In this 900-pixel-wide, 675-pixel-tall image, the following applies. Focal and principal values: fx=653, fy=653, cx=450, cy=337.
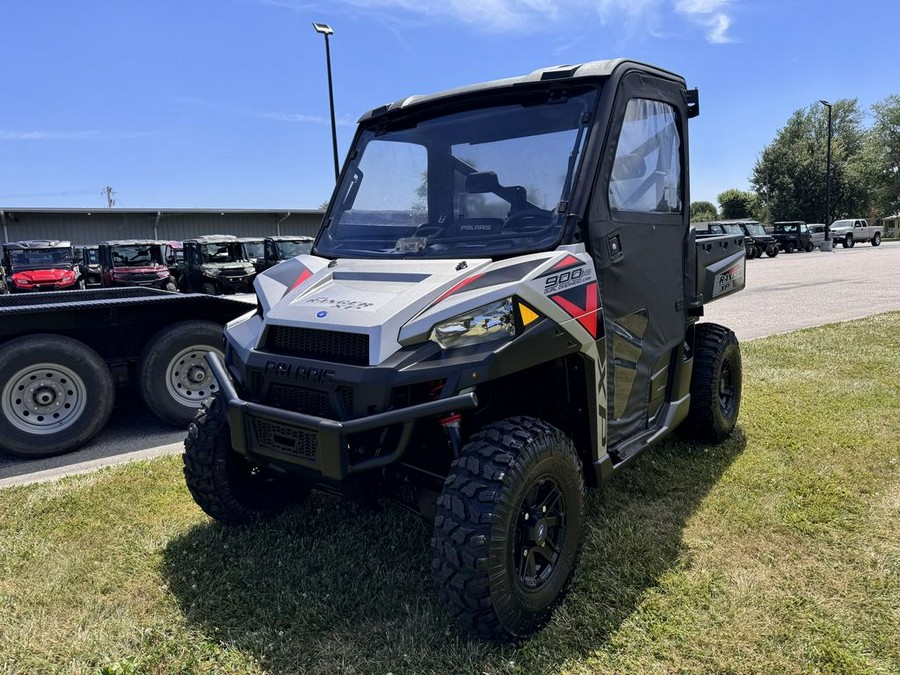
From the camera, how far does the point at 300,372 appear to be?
2709 millimetres

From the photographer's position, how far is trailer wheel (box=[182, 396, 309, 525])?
11.1 ft

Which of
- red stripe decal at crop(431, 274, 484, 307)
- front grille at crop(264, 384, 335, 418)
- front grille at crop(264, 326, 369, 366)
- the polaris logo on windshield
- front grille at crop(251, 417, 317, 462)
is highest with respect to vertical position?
red stripe decal at crop(431, 274, 484, 307)

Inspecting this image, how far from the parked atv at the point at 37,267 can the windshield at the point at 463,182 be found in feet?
59.2

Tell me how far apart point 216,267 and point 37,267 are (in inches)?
192

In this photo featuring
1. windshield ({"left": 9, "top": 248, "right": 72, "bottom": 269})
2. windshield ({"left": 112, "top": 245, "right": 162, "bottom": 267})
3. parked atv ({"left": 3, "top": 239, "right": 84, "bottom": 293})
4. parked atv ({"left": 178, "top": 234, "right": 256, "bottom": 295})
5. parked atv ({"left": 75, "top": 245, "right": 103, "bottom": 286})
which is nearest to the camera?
parked atv ({"left": 3, "top": 239, "right": 84, "bottom": 293})

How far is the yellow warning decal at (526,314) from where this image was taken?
105 inches

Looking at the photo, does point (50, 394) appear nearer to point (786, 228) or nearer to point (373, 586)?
point (373, 586)

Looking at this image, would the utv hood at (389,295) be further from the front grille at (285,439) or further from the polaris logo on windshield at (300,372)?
the front grille at (285,439)

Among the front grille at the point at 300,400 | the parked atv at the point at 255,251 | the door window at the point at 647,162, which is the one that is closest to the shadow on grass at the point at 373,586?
the front grille at the point at 300,400

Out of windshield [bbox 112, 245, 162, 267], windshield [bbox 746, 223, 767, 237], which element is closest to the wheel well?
windshield [bbox 112, 245, 162, 267]

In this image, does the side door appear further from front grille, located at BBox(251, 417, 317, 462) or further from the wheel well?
front grille, located at BBox(251, 417, 317, 462)

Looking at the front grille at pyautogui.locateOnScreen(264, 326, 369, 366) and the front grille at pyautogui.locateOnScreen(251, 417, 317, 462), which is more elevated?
the front grille at pyautogui.locateOnScreen(264, 326, 369, 366)

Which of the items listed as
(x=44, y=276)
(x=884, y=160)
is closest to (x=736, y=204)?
(x=884, y=160)

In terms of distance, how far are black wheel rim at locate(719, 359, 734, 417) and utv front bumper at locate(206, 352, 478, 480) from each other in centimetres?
318
